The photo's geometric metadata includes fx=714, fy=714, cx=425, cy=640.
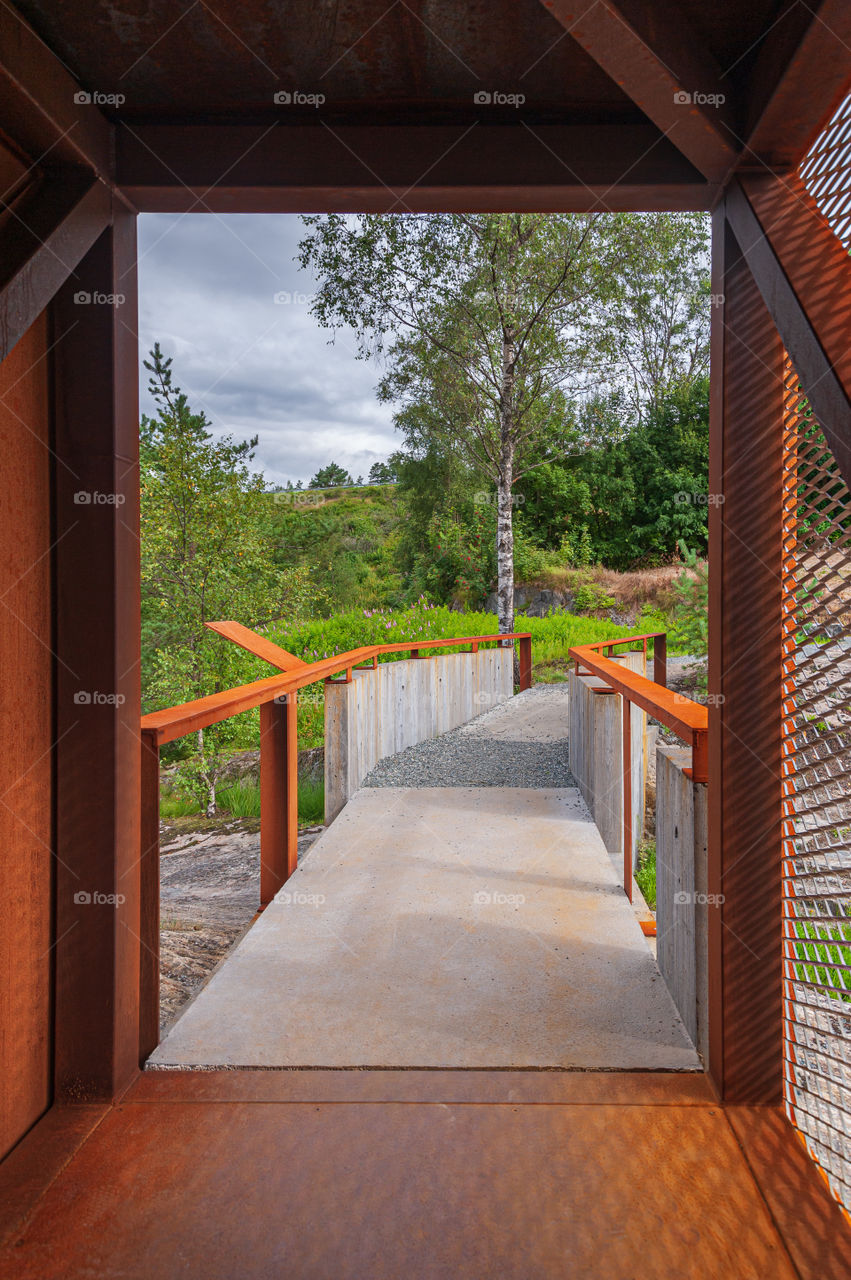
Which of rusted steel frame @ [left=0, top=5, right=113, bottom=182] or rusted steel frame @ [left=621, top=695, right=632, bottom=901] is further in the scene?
rusted steel frame @ [left=621, top=695, right=632, bottom=901]

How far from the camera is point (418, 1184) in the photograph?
57.7 inches

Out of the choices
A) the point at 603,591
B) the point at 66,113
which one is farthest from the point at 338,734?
the point at 603,591

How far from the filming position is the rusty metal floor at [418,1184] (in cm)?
129

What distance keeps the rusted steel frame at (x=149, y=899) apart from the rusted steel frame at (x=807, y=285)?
1.69 m

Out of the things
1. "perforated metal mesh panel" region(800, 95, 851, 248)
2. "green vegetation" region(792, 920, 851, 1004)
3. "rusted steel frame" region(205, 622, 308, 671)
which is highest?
"perforated metal mesh panel" region(800, 95, 851, 248)

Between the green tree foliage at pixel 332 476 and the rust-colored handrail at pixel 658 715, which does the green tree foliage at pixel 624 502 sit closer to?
the rust-colored handrail at pixel 658 715

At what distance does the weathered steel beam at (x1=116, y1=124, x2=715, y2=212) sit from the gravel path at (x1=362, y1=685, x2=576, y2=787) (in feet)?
12.6

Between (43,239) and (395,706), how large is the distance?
461 cm

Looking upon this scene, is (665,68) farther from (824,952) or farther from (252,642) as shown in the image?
(252,642)

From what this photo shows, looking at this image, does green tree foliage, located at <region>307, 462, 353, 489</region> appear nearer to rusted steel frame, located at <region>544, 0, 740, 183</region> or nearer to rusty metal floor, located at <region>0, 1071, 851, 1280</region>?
rusted steel frame, located at <region>544, 0, 740, 183</region>

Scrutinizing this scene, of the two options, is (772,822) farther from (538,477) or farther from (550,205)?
(538,477)

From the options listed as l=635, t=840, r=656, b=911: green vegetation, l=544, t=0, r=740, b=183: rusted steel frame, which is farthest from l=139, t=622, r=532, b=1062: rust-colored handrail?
l=635, t=840, r=656, b=911: green vegetation

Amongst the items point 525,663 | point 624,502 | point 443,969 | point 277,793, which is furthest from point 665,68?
point 624,502

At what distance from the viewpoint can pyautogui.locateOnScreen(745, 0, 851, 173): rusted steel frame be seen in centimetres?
133
